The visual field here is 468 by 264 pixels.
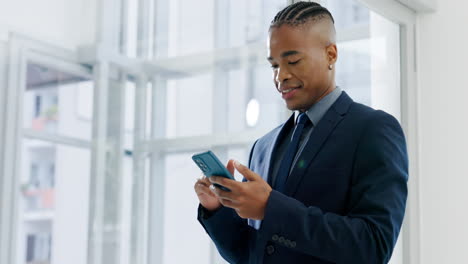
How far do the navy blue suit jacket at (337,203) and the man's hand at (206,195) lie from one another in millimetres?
19

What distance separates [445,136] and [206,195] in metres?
1.91

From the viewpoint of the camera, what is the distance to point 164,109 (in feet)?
18.6

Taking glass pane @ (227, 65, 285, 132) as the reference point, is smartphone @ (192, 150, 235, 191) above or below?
below

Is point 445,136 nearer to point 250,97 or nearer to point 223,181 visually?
point 250,97

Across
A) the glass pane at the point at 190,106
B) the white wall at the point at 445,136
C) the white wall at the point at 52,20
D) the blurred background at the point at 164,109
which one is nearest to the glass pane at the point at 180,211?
the blurred background at the point at 164,109

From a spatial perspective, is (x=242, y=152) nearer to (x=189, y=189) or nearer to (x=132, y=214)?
(x=189, y=189)

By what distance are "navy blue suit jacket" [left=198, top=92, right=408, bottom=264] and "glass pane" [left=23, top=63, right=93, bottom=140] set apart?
3.41 m

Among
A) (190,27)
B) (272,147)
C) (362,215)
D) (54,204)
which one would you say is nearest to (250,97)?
(190,27)

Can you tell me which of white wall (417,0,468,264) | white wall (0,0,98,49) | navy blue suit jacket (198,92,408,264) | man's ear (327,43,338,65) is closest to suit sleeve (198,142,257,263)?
navy blue suit jacket (198,92,408,264)

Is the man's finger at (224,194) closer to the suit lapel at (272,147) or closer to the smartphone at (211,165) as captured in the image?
Result: the smartphone at (211,165)

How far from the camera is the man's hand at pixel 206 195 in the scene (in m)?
1.42

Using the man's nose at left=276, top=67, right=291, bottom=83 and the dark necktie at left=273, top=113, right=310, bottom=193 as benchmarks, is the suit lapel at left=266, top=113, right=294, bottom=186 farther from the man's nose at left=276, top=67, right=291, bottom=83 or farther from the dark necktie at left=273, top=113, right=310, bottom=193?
the man's nose at left=276, top=67, right=291, bottom=83

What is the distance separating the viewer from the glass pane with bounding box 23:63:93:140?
4770 mm

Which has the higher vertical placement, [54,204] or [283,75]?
[283,75]
